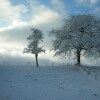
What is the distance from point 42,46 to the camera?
72188mm

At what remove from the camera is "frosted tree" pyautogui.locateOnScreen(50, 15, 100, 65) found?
66.0 m

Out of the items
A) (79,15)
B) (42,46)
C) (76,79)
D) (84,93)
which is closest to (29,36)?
(42,46)

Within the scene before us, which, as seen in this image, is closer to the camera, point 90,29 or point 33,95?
point 33,95

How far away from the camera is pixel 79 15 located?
7062 centimetres

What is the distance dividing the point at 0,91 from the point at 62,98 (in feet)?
21.0

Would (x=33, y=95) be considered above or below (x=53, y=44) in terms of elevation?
below

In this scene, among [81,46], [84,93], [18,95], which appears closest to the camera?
[18,95]

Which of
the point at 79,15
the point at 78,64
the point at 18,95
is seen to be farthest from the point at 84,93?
the point at 79,15

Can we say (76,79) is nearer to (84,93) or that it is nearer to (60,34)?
(84,93)

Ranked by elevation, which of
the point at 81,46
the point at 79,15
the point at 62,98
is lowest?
the point at 62,98

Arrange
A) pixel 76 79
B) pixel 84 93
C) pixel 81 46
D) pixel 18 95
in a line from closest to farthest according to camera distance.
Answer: pixel 18 95, pixel 84 93, pixel 76 79, pixel 81 46

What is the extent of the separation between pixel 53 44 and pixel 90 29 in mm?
8673

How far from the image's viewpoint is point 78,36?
66.7m

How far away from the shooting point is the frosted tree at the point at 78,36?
66000 mm
